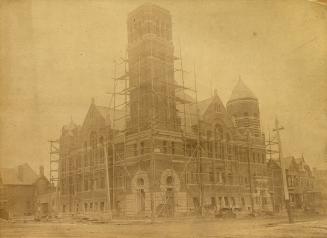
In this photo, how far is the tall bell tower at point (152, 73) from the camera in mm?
7613

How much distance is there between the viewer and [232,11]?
8125 millimetres

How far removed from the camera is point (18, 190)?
Result: 6.20 metres

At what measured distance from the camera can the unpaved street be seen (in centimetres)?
594

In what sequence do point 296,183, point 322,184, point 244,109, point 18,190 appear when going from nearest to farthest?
point 18,190 → point 244,109 → point 322,184 → point 296,183

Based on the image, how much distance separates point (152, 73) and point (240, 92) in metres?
1.78

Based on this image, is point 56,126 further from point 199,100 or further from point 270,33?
point 270,33

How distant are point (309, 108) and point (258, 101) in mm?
1131

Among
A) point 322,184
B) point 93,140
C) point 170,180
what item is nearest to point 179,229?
point 170,180

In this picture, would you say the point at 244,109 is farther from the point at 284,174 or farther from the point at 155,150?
the point at 155,150

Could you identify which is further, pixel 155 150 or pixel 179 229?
pixel 155 150

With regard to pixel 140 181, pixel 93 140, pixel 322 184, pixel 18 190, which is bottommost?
pixel 322 184

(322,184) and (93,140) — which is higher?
(93,140)

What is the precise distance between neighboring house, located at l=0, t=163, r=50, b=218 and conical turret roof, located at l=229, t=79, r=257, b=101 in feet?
12.7

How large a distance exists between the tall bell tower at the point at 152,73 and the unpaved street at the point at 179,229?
6.67 ft
